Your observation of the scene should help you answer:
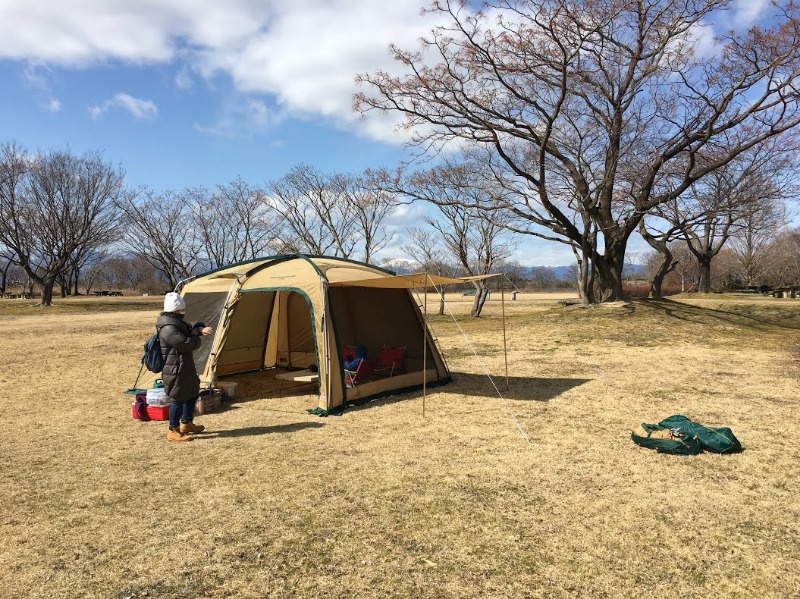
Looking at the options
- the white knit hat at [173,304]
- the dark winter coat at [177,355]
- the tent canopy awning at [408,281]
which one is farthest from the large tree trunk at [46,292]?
the dark winter coat at [177,355]

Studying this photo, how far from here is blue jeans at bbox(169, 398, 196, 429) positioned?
603cm

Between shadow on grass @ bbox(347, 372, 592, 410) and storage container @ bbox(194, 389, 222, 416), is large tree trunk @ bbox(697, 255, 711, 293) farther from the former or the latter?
storage container @ bbox(194, 389, 222, 416)

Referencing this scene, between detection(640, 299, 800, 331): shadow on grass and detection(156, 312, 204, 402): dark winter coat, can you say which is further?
detection(640, 299, 800, 331): shadow on grass

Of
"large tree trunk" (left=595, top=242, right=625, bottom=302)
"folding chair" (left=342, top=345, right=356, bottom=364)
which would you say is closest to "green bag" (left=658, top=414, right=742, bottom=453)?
"folding chair" (left=342, top=345, right=356, bottom=364)

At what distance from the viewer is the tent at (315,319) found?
7.45 meters

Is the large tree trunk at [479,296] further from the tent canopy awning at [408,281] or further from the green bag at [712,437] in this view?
the green bag at [712,437]

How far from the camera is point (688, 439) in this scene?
5426mm

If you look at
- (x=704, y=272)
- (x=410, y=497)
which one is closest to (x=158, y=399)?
(x=410, y=497)

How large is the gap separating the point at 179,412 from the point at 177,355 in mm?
672

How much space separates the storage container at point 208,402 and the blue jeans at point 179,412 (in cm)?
113

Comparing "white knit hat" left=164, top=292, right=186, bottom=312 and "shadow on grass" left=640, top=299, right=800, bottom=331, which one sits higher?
"white knit hat" left=164, top=292, right=186, bottom=312

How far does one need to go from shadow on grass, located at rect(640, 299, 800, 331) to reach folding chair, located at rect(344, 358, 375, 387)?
11.2m

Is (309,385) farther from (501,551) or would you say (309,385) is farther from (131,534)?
(501,551)

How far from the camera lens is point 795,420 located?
645 centimetres
